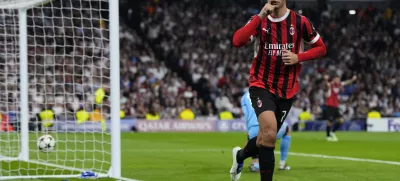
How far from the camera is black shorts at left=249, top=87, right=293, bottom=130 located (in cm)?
757

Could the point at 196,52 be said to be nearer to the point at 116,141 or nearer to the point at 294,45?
the point at 116,141

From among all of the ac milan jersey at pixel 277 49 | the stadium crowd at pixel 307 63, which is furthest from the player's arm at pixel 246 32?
the stadium crowd at pixel 307 63

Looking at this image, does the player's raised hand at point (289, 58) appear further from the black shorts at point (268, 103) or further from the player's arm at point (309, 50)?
the black shorts at point (268, 103)

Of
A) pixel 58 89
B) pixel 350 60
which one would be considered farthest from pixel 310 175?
pixel 350 60

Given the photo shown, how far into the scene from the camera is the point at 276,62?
7.66m

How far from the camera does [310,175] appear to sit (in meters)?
10.8

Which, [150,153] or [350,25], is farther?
[350,25]

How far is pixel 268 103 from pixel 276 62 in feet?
1.39

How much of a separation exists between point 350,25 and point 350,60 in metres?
2.38

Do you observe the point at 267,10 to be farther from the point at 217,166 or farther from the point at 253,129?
the point at 217,166

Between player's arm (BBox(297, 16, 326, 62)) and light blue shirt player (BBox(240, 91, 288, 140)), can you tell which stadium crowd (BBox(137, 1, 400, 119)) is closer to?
light blue shirt player (BBox(240, 91, 288, 140))

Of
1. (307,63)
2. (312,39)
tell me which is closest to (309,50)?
(312,39)

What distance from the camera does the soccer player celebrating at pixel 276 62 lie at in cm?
749

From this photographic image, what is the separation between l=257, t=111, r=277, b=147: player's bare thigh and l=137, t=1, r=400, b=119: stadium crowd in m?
24.6
